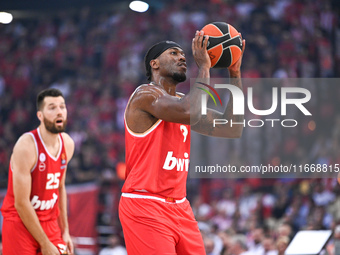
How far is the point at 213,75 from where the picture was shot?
11180 mm

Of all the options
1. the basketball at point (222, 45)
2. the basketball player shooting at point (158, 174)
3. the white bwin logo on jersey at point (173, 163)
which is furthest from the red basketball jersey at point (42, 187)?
the basketball at point (222, 45)

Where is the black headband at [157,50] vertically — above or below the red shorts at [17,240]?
above

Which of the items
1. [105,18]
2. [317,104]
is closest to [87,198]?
[317,104]

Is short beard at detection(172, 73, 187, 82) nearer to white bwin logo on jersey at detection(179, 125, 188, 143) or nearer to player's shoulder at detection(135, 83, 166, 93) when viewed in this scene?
player's shoulder at detection(135, 83, 166, 93)

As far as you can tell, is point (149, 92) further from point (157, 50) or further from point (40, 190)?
point (40, 190)

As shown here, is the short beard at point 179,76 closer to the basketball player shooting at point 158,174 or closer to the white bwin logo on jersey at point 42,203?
the basketball player shooting at point 158,174

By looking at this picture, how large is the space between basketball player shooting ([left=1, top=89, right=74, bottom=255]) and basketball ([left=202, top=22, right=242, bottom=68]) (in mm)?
1679

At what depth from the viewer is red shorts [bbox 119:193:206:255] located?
132 inches

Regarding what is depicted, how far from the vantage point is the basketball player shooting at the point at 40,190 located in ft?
13.9

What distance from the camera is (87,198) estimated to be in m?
9.20

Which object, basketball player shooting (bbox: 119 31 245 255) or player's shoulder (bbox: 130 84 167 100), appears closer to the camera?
basketball player shooting (bbox: 119 31 245 255)

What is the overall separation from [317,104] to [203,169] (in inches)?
99.0

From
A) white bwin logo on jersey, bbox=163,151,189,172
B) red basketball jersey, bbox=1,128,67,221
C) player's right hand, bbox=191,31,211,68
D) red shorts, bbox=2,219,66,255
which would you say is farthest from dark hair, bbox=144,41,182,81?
red shorts, bbox=2,219,66,255

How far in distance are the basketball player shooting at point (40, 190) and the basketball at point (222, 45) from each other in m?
1.68
